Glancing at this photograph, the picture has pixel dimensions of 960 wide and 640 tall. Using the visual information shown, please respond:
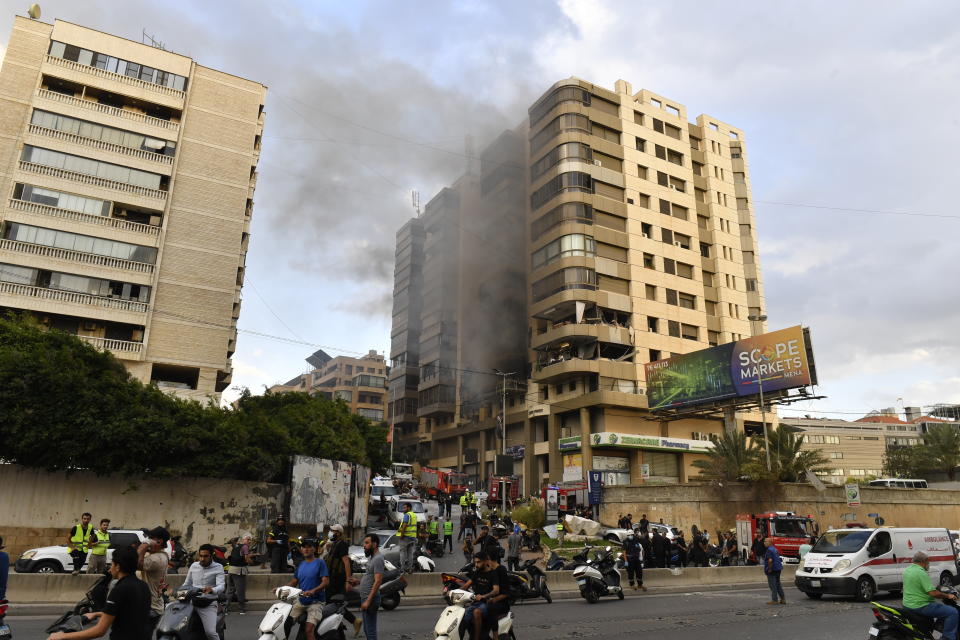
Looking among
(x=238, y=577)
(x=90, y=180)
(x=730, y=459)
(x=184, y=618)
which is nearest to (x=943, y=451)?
(x=730, y=459)

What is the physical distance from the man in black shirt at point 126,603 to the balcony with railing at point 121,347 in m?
33.6

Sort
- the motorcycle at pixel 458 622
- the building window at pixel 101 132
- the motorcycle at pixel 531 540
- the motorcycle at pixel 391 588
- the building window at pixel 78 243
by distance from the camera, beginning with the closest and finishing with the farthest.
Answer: the motorcycle at pixel 458 622
the motorcycle at pixel 391 588
the motorcycle at pixel 531 540
the building window at pixel 78 243
the building window at pixel 101 132

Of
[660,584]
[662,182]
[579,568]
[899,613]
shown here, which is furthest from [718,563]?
[662,182]

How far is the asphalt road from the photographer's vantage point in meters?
9.54

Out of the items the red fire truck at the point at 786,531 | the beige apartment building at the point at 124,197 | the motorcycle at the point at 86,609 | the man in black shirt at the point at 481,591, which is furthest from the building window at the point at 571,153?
the motorcycle at the point at 86,609

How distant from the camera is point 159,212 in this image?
37.0 metres

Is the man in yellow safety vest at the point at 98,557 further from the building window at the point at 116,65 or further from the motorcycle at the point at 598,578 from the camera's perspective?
the building window at the point at 116,65

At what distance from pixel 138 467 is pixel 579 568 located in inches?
532

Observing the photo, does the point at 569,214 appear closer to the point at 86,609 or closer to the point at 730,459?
the point at 730,459

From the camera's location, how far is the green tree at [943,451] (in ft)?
165

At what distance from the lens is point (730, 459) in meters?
32.5

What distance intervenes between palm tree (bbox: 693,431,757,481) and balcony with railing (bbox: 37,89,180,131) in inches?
1454

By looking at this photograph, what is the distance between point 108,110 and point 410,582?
35.2 m

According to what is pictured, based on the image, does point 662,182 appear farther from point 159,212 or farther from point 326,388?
point 326,388
